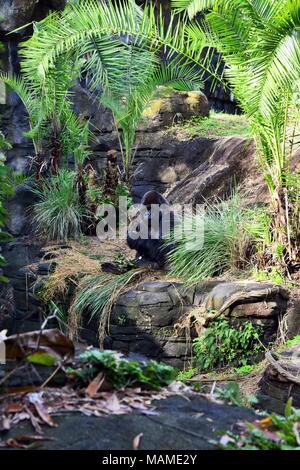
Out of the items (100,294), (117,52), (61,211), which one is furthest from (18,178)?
(100,294)

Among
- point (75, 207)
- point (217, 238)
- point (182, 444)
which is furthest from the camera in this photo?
point (75, 207)

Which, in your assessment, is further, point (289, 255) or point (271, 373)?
point (289, 255)

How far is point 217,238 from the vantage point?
9.01 m

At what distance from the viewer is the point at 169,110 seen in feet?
46.2

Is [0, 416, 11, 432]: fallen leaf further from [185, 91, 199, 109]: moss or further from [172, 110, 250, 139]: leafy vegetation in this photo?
[185, 91, 199, 109]: moss

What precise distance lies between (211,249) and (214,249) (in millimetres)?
53

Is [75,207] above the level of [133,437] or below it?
above

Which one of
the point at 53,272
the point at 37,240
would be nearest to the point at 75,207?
the point at 37,240

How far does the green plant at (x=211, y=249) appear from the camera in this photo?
Result: 8859 mm

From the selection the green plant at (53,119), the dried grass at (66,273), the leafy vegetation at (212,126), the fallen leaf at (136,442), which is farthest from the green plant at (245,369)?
the leafy vegetation at (212,126)

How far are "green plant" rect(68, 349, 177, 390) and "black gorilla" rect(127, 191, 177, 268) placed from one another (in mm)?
6074

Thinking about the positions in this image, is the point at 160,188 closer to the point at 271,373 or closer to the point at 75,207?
the point at 75,207

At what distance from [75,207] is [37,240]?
3.44ft

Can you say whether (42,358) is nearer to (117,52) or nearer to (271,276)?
(271,276)
